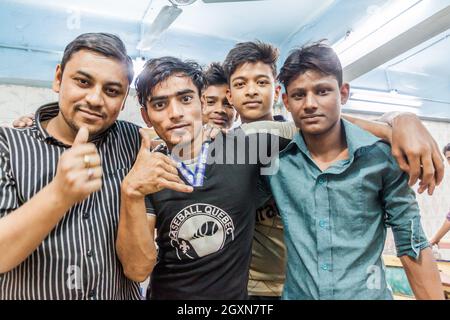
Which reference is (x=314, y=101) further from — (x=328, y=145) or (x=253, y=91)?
(x=253, y=91)

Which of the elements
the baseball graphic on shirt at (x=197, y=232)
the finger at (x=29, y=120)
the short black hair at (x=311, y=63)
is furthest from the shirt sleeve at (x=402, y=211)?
the finger at (x=29, y=120)

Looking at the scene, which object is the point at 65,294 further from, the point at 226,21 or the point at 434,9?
the point at 226,21

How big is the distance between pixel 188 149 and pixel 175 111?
12 cm

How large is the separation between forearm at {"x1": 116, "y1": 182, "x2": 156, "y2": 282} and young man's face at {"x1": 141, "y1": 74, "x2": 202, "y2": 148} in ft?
0.79

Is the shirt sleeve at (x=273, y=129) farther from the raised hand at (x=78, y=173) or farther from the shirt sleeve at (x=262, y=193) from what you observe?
the raised hand at (x=78, y=173)

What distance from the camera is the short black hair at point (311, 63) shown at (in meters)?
0.87

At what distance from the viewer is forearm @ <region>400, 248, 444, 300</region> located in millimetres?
761

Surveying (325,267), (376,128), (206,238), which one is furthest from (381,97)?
(206,238)

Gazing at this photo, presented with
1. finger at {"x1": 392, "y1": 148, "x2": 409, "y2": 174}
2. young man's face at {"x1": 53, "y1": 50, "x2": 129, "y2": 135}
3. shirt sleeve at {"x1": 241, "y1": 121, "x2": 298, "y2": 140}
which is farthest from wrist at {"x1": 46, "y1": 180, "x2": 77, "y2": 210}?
finger at {"x1": 392, "y1": 148, "x2": 409, "y2": 174}

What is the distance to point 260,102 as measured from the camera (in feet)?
3.92

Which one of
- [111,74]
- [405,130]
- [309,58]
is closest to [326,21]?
[309,58]

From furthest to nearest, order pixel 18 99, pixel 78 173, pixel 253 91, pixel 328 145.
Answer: pixel 18 99, pixel 253 91, pixel 328 145, pixel 78 173

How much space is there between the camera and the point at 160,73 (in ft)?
2.97

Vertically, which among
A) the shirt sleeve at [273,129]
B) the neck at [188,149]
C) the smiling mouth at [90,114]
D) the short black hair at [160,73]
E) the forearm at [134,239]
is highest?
the short black hair at [160,73]
